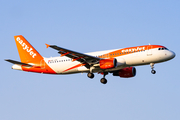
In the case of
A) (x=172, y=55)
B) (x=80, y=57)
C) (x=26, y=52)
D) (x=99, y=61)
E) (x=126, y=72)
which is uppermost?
(x=26, y=52)

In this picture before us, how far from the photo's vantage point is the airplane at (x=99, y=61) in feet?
160

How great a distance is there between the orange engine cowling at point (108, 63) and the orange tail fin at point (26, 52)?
37.6 feet

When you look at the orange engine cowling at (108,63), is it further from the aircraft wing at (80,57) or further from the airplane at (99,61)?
the aircraft wing at (80,57)

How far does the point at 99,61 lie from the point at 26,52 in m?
13.9

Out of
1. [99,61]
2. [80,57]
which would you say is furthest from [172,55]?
[80,57]

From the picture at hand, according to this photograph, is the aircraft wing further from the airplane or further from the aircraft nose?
the aircraft nose

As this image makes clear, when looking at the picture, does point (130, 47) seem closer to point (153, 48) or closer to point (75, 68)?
point (153, 48)

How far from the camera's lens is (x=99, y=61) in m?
49.3

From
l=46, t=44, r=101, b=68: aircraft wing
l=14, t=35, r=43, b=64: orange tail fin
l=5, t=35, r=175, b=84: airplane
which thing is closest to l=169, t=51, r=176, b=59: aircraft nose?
l=5, t=35, r=175, b=84: airplane

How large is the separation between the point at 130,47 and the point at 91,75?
7.34 metres

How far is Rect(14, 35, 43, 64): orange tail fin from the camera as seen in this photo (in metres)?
55.3

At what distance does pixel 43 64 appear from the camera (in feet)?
177

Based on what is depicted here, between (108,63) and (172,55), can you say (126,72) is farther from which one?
(172,55)

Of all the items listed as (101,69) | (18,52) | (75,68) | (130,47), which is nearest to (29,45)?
(18,52)
